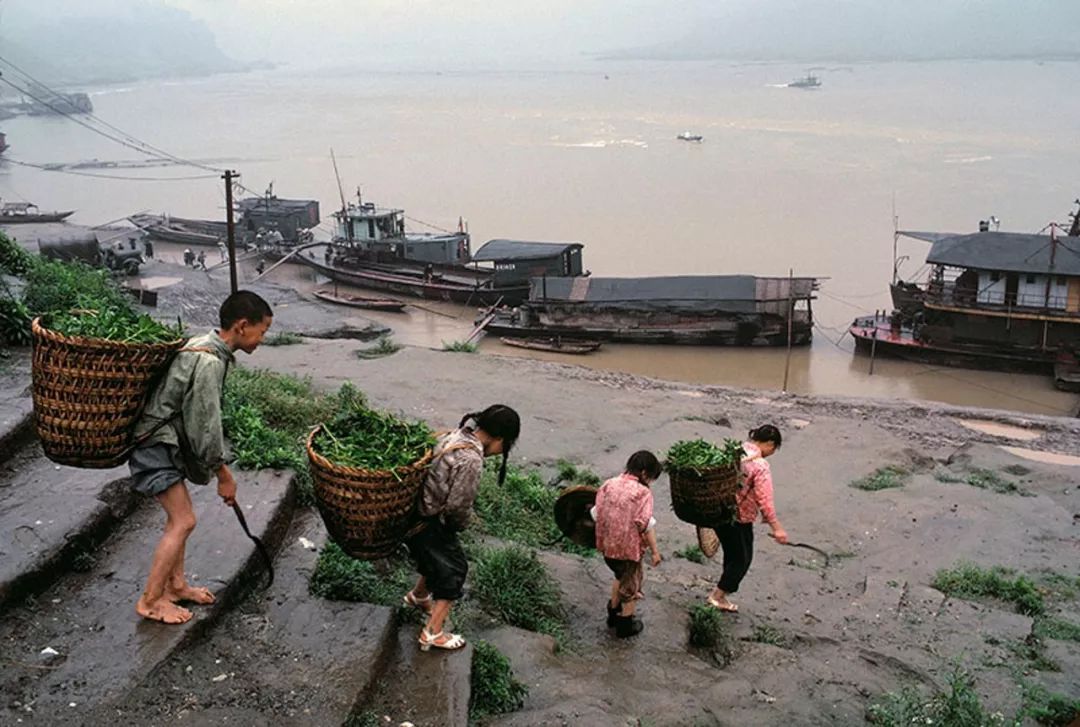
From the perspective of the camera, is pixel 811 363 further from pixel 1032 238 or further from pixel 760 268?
pixel 760 268

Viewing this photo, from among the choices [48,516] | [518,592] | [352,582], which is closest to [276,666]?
[352,582]

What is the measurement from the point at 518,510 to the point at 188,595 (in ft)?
12.1

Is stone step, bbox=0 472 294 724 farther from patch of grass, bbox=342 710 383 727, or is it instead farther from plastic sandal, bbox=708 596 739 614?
plastic sandal, bbox=708 596 739 614

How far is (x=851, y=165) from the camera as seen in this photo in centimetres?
4788

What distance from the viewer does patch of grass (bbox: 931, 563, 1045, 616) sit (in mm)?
7281

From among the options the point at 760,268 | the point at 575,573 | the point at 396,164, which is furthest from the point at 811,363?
the point at 396,164

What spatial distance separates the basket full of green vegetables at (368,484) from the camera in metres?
3.89

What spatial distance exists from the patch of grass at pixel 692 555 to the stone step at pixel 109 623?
3.72m

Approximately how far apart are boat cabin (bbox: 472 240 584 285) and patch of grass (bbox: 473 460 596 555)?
16.5 m

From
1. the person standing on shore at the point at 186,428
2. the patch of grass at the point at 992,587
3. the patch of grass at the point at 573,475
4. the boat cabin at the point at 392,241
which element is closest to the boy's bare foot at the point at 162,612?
the person standing on shore at the point at 186,428

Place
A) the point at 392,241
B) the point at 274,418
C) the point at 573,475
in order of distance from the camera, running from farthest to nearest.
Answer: the point at 392,241 → the point at 573,475 → the point at 274,418

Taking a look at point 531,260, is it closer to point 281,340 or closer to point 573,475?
point 281,340

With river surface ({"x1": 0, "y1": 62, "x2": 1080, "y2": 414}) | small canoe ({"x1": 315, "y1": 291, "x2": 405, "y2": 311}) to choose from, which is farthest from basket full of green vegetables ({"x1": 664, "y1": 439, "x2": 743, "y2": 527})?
small canoe ({"x1": 315, "y1": 291, "x2": 405, "y2": 311})

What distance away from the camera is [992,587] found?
7.56 m
